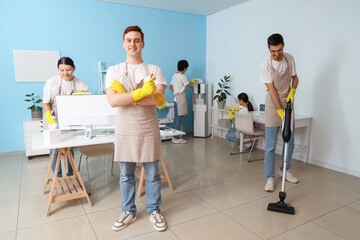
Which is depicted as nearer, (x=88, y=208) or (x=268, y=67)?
(x=88, y=208)

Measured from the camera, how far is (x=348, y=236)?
2004 millimetres

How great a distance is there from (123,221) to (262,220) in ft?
3.92

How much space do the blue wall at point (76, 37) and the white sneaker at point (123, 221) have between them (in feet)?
10.6

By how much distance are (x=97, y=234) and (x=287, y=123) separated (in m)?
1.86

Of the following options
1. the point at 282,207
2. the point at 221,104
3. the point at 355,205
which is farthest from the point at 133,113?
the point at 221,104

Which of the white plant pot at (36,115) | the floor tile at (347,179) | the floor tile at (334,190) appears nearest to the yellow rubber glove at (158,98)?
the floor tile at (334,190)

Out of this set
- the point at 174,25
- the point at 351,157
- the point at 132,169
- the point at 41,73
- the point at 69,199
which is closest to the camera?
the point at 132,169

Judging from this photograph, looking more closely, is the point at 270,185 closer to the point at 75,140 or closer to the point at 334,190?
the point at 334,190

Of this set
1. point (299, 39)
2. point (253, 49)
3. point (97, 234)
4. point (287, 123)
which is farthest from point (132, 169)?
point (253, 49)

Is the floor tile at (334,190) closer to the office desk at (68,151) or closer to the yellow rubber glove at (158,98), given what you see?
the office desk at (68,151)

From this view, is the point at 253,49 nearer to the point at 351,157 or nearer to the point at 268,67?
the point at 268,67

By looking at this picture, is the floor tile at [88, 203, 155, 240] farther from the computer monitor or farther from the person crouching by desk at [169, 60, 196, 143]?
the person crouching by desk at [169, 60, 196, 143]

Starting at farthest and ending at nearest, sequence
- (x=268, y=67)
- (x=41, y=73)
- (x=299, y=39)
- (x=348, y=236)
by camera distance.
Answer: (x=41, y=73)
(x=299, y=39)
(x=268, y=67)
(x=348, y=236)

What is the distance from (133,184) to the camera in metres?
2.17
